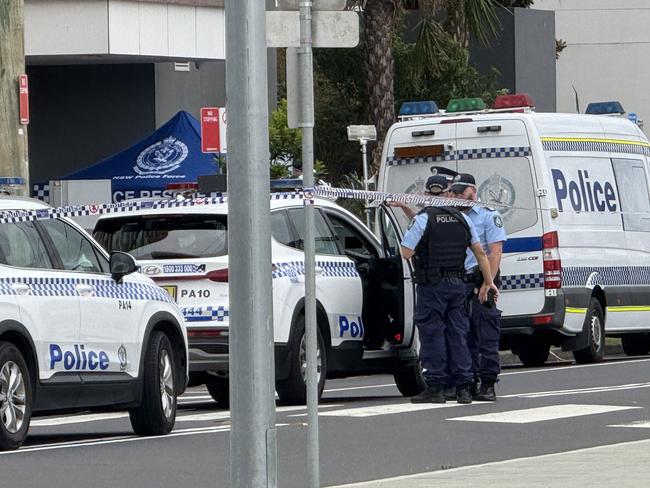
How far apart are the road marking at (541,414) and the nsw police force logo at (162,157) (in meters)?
10.7

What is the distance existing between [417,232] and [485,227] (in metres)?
0.72

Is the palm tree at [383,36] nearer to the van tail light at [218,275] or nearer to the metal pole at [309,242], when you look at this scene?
the van tail light at [218,275]

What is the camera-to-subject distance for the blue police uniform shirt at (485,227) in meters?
14.9

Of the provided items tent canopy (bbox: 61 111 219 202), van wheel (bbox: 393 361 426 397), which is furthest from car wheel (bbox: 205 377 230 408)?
tent canopy (bbox: 61 111 219 202)

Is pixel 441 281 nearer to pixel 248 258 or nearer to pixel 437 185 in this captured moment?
pixel 437 185

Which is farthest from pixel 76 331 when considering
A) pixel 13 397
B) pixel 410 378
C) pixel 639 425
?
pixel 410 378

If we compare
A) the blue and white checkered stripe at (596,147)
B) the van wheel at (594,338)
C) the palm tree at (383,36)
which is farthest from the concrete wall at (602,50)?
the van wheel at (594,338)

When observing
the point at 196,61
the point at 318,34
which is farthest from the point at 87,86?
the point at 318,34

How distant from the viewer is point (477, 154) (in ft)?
63.0

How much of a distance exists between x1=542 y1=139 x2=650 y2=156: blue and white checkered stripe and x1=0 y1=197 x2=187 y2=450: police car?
7.20m

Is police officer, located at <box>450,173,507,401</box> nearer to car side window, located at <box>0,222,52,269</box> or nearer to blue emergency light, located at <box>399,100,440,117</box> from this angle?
car side window, located at <box>0,222,52,269</box>

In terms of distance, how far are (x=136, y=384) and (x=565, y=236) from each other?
26.5ft

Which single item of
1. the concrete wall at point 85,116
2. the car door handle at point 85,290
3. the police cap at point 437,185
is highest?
the concrete wall at point 85,116

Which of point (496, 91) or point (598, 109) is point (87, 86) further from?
point (496, 91)
